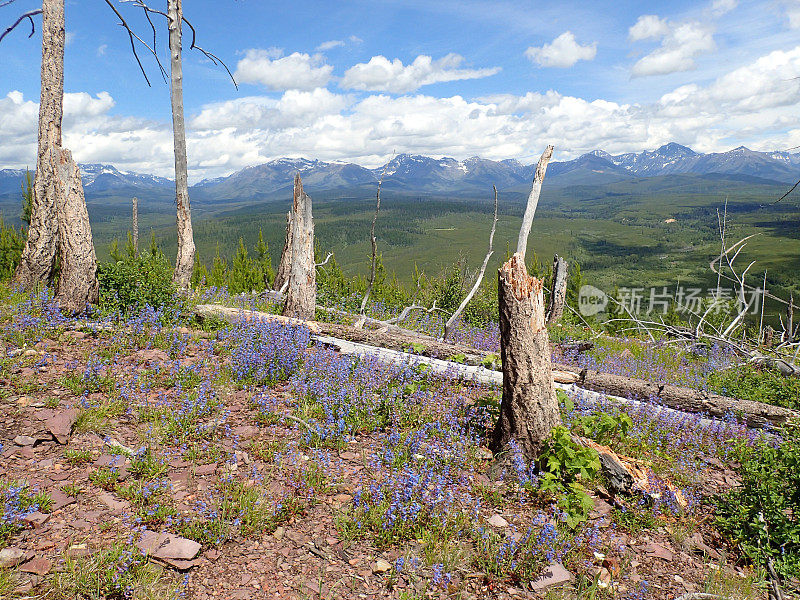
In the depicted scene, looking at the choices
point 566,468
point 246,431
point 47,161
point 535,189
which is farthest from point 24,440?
point 47,161

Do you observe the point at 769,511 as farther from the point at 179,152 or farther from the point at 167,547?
the point at 179,152

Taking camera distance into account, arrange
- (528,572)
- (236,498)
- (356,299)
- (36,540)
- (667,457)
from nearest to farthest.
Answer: (36,540)
(528,572)
(236,498)
(667,457)
(356,299)

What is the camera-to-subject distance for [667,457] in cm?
561

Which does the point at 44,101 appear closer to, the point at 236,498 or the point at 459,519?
the point at 236,498

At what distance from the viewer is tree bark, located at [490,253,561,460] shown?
16.7ft

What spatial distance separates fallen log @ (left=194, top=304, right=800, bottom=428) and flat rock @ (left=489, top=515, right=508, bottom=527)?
2.87 meters

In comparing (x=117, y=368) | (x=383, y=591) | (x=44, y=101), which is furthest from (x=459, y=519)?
(x=44, y=101)

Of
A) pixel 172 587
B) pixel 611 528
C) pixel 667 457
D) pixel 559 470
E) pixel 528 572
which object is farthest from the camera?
pixel 667 457

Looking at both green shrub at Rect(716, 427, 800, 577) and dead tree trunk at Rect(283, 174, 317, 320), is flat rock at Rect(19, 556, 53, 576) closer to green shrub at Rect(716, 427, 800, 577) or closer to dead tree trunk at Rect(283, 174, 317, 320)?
green shrub at Rect(716, 427, 800, 577)

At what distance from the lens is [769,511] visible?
4285 mm

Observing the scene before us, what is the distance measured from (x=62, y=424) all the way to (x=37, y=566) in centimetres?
206

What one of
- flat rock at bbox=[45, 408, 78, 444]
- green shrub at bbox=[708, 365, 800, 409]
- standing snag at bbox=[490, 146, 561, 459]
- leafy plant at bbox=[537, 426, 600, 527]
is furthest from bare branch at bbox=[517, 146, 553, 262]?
flat rock at bbox=[45, 408, 78, 444]

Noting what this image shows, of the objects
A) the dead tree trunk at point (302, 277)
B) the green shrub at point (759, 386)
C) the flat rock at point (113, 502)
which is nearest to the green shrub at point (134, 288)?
the dead tree trunk at point (302, 277)

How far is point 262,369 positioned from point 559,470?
4.27 m
